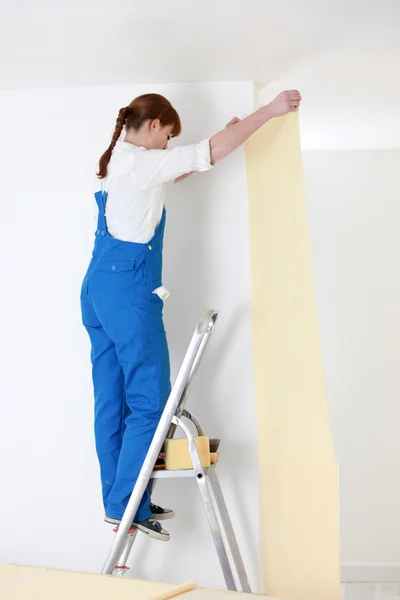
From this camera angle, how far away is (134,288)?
2293mm

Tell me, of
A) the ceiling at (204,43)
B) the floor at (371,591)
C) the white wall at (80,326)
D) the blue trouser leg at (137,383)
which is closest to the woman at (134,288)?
the blue trouser leg at (137,383)

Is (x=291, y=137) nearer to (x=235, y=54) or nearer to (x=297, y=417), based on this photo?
(x=235, y=54)

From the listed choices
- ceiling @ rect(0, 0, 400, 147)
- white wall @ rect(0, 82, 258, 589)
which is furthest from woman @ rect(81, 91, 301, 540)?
white wall @ rect(0, 82, 258, 589)

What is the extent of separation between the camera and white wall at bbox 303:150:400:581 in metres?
3.75

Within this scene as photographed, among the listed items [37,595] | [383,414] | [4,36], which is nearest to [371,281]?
[383,414]

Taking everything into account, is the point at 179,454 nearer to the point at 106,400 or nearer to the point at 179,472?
the point at 179,472

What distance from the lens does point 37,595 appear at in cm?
178

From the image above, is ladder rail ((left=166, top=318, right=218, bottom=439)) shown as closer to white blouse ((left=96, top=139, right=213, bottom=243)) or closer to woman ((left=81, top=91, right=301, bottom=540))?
woman ((left=81, top=91, right=301, bottom=540))

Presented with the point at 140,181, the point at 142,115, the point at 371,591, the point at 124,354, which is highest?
the point at 142,115

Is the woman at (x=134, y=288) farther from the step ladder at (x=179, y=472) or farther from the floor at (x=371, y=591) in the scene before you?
Answer: the floor at (x=371, y=591)

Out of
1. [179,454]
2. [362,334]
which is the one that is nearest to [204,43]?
[179,454]

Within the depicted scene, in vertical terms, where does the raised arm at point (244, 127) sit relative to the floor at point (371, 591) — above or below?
above

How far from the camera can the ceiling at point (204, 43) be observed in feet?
7.30

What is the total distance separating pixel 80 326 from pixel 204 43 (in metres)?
1.11
